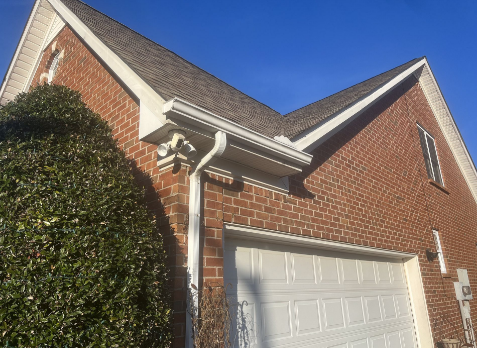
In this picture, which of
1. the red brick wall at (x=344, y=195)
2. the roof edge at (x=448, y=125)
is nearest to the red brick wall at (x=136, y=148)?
the red brick wall at (x=344, y=195)

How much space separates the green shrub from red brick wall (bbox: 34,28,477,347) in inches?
18.7

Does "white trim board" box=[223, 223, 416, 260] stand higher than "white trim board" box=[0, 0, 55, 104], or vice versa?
"white trim board" box=[0, 0, 55, 104]

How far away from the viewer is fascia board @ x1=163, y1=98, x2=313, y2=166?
11.2 ft

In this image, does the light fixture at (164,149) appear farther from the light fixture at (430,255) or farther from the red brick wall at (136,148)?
the light fixture at (430,255)

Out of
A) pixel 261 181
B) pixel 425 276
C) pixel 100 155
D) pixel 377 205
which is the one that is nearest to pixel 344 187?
pixel 377 205

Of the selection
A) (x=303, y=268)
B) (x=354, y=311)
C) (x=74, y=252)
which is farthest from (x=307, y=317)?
(x=74, y=252)

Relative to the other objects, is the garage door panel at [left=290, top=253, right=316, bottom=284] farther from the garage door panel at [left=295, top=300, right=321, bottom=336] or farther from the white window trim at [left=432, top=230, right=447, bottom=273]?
the white window trim at [left=432, top=230, right=447, bottom=273]

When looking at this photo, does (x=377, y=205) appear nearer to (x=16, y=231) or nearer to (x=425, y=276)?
(x=425, y=276)

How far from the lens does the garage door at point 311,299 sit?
13.8 ft

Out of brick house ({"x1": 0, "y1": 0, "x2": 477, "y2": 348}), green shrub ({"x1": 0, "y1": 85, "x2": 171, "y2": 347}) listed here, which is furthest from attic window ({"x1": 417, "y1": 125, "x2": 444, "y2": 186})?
green shrub ({"x1": 0, "y1": 85, "x2": 171, "y2": 347})

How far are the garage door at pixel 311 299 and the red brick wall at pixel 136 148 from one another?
0.77m

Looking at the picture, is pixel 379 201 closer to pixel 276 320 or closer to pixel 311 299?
pixel 311 299

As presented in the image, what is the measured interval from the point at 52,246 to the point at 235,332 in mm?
2104

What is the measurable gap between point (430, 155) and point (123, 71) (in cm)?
902
